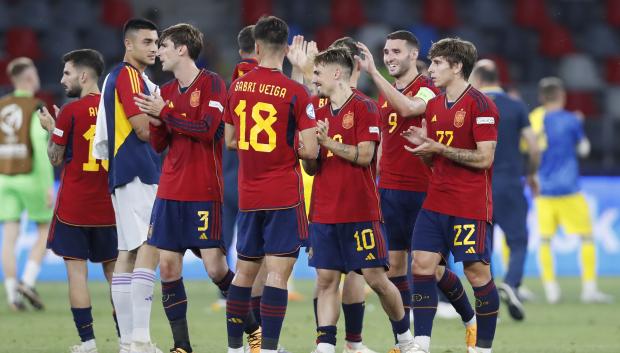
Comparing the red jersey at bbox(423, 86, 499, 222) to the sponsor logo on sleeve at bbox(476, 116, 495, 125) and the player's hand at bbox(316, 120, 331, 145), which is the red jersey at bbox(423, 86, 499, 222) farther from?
the player's hand at bbox(316, 120, 331, 145)

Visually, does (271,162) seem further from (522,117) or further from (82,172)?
(522,117)

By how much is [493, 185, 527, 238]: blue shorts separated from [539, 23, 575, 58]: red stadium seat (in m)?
9.39

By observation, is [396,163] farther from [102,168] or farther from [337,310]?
[102,168]

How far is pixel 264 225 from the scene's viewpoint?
7867 millimetres

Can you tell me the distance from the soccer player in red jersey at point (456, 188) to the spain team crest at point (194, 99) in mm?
1399

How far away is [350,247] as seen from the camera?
8.05 metres

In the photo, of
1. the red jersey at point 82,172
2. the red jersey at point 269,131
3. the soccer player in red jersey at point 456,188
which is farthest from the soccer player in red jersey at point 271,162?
the red jersey at point 82,172

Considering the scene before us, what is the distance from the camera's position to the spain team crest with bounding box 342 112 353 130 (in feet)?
26.4

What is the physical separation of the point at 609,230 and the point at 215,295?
17.6 feet

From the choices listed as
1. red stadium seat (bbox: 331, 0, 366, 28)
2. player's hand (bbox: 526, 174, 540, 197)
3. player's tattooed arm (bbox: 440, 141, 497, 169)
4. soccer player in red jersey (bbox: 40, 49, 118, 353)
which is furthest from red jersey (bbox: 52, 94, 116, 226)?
red stadium seat (bbox: 331, 0, 366, 28)

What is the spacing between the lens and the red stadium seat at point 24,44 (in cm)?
1959

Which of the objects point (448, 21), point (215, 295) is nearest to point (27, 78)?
point (215, 295)

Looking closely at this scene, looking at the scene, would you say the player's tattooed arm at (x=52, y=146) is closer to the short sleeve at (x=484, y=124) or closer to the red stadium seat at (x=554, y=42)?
the short sleeve at (x=484, y=124)

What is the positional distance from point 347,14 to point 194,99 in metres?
12.9
